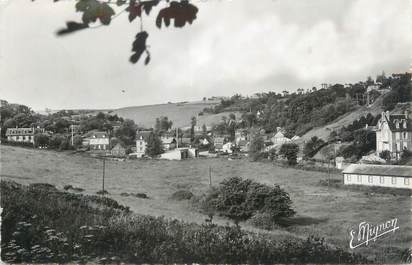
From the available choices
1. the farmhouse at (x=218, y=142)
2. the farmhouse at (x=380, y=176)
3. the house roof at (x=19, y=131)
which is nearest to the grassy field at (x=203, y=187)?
the farmhouse at (x=380, y=176)

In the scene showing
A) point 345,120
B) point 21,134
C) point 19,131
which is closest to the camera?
point 19,131

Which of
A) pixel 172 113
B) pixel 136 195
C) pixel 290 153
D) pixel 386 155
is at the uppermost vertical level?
pixel 172 113

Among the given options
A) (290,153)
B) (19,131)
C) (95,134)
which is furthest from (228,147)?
(19,131)

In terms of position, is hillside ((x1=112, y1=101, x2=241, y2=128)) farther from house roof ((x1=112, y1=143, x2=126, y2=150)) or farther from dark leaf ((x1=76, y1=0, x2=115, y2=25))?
dark leaf ((x1=76, y1=0, x2=115, y2=25))

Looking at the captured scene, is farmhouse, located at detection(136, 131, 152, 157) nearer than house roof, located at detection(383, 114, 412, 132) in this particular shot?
No

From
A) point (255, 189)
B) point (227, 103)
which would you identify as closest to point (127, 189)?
point (255, 189)

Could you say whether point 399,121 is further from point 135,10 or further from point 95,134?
point 135,10

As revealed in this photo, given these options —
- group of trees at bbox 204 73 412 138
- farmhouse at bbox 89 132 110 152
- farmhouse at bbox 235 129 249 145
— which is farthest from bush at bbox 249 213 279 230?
group of trees at bbox 204 73 412 138
